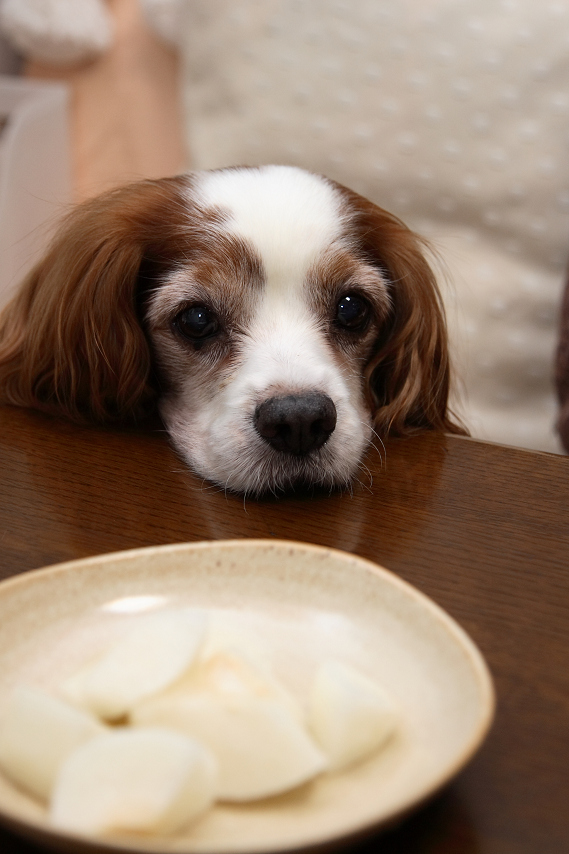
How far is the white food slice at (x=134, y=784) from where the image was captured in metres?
0.41

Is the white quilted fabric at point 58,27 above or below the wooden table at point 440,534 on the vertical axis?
above

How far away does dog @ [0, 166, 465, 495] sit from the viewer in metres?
1.19

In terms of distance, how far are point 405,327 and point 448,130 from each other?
2.39ft

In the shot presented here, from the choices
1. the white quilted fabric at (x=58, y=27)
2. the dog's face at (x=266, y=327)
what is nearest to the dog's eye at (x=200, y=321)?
the dog's face at (x=266, y=327)

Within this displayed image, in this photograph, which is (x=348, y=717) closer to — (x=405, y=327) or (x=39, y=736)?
(x=39, y=736)

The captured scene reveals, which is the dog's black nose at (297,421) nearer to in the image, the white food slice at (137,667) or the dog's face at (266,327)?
the dog's face at (266,327)

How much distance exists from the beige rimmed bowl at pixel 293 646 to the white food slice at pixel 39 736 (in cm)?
1

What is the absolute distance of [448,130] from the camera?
75.1 inches

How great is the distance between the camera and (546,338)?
1.92 metres

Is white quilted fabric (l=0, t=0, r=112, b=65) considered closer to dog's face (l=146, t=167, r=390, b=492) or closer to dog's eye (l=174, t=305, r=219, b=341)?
dog's face (l=146, t=167, r=390, b=492)

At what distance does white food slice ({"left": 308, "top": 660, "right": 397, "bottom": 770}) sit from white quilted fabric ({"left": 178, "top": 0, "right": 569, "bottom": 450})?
141cm

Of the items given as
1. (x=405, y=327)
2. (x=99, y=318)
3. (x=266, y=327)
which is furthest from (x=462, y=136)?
(x=99, y=318)

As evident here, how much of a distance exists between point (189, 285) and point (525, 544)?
67cm

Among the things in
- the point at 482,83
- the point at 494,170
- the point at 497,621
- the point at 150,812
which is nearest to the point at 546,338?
the point at 494,170
